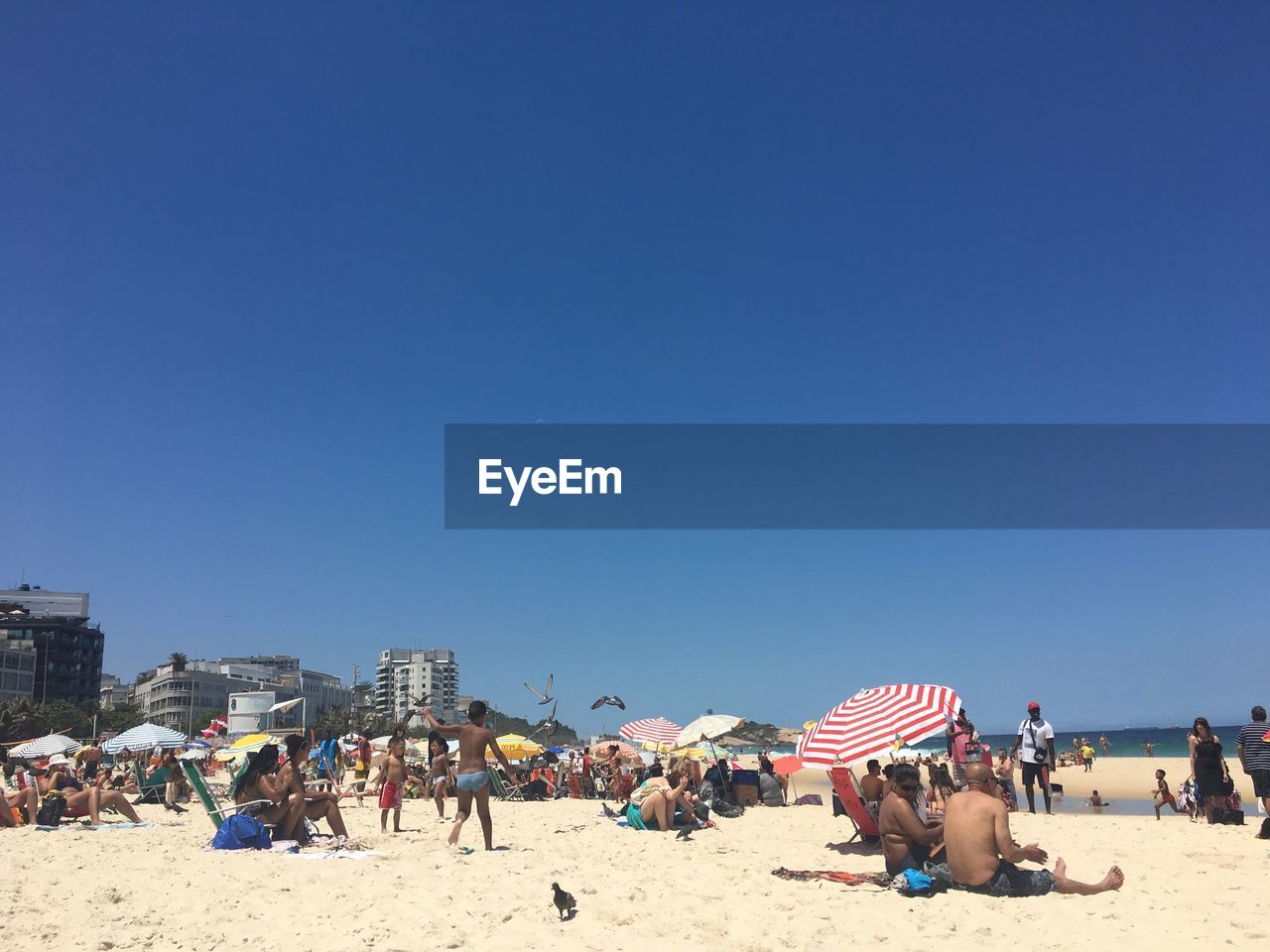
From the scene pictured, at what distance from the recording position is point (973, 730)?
10.2m

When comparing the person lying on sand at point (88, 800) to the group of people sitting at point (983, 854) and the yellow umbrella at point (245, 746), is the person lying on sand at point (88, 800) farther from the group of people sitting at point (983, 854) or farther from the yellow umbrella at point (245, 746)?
the yellow umbrella at point (245, 746)

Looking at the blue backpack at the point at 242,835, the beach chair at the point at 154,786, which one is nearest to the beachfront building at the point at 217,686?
the beach chair at the point at 154,786

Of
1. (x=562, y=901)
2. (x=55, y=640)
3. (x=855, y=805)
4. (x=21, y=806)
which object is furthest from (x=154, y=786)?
(x=55, y=640)

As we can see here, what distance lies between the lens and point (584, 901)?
544 cm

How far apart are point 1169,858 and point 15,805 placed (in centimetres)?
1205

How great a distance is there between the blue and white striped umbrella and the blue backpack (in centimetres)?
1174

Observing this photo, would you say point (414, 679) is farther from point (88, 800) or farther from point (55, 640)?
point (88, 800)

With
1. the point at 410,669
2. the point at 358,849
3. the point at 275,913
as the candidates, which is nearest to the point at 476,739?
the point at 358,849

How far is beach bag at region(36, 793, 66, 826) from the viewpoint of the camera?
9.66 meters

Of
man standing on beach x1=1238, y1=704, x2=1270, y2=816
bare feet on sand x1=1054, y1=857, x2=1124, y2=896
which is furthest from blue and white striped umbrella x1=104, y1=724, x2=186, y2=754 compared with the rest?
man standing on beach x1=1238, y1=704, x2=1270, y2=816

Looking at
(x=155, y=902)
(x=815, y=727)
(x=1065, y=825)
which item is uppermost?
(x=815, y=727)

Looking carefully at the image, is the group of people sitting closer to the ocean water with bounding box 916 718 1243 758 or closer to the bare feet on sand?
the bare feet on sand

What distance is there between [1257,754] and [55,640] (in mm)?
106702

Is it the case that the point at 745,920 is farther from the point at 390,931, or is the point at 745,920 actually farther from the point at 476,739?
the point at 476,739
